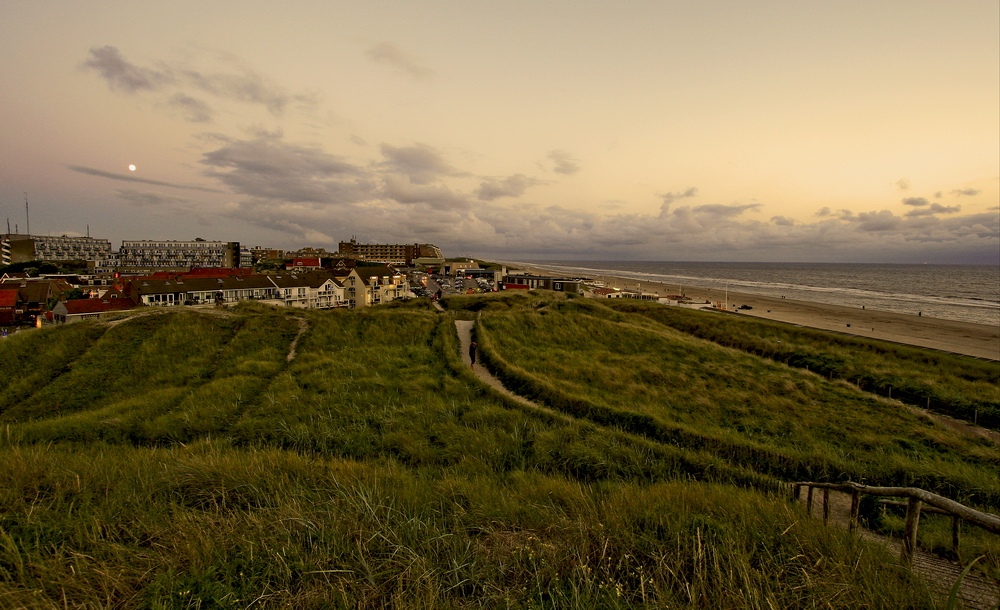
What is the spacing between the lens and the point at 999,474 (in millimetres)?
10234

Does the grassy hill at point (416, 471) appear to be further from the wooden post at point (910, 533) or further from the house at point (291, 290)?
the house at point (291, 290)

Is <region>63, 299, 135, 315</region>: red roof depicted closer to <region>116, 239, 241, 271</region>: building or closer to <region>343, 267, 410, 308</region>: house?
<region>343, 267, 410, 308</region>: house

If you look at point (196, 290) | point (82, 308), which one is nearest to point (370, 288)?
point (196, 290)

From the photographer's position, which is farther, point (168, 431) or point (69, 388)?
point (69, 388)

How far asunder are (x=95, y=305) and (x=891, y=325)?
3753 inches

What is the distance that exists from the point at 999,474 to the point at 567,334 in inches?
649

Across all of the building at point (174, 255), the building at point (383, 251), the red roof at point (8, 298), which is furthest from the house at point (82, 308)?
the building at point (383, 251)

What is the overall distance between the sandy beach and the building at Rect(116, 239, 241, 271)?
148 m

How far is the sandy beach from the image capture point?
3978 cm

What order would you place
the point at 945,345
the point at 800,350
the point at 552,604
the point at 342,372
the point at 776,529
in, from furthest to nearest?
the point at 945,345
the point at 800,350
the point at 342,372
the point at 776,529
the point at 552,604

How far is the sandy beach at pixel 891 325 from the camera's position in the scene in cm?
3978

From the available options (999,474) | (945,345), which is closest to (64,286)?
(999,474)

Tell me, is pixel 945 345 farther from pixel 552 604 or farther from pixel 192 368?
pixel 192 368

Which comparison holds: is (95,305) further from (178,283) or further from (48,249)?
(48,249)
